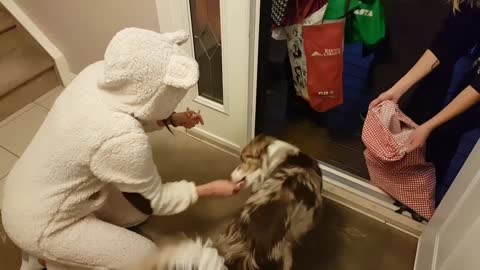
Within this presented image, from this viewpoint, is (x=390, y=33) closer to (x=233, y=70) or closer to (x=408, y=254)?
(x=233, y=70)

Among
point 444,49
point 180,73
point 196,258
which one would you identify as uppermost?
point 180,73

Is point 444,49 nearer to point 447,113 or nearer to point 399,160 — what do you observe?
point 447,113

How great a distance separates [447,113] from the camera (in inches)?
57.3

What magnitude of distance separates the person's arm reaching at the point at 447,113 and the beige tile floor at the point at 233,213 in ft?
1.20

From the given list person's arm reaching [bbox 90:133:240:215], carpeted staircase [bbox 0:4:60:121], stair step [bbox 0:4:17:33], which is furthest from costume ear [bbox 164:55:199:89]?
stair step [bbox 0:4:17:33]

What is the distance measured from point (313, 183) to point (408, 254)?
0.57 metres

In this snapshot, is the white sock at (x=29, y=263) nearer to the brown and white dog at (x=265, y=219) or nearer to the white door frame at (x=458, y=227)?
the brown and white dog at (x=265, y=219)

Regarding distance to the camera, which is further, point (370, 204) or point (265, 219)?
point (370, 204)

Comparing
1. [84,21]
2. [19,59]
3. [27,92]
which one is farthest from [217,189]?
[19,59]

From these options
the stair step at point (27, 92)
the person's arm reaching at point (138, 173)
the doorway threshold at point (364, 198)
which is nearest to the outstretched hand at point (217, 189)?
the person's arm reaching at point (138, 173)

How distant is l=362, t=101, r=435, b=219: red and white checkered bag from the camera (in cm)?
151

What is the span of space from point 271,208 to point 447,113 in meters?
0.79

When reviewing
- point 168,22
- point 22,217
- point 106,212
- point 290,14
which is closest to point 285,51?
point 290,14

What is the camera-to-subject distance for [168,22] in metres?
1.63
